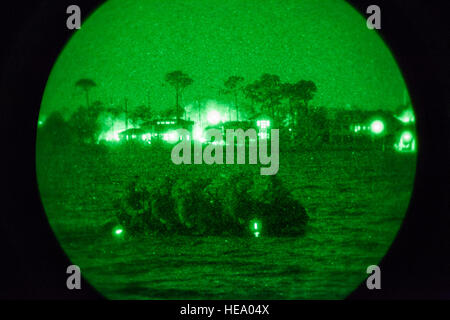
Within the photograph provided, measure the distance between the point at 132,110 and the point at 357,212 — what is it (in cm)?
196

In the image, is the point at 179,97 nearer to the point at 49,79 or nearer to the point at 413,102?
the point at 49,79

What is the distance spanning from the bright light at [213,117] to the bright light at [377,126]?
1.24m

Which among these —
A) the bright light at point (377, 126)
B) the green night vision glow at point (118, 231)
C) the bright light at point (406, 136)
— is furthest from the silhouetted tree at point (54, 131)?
the bright light at point (406, 136)

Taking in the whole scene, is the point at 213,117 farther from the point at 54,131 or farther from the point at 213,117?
the point at 54,131

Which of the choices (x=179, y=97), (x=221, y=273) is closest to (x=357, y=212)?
(x=221, y=273)

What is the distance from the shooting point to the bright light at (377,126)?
5.25 meters

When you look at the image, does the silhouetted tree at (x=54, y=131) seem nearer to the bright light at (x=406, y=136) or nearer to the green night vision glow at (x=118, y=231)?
the green night vision glow at (x=118, y=231)

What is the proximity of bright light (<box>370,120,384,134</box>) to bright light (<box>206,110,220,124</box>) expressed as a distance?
124cm

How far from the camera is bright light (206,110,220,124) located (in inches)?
202

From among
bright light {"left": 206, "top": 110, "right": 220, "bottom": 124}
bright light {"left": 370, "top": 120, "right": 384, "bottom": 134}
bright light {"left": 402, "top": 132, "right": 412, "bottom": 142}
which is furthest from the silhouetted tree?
bright light {"left": 402, "top": 132, "right": 412, "bottom": 142}

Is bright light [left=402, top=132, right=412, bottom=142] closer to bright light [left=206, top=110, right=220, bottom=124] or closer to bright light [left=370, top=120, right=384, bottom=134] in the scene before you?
bright light [left=370, top=120, right=384, bottom=134]

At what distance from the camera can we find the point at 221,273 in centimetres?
512

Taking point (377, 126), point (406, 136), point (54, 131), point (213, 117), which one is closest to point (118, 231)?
point (54, 131)

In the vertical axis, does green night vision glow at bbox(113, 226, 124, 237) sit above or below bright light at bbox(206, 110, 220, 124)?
below
